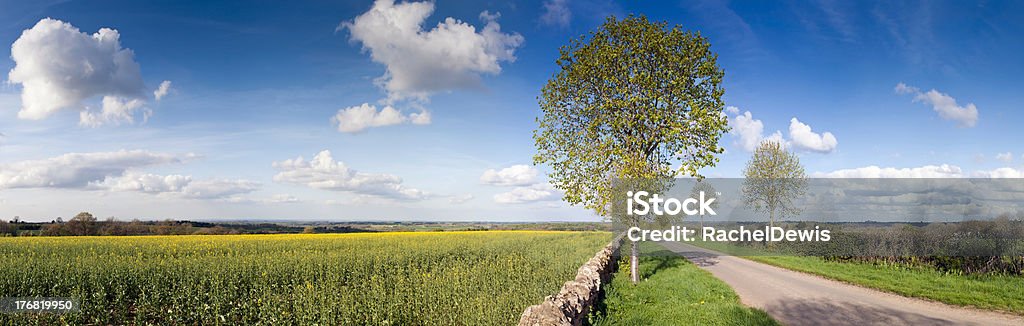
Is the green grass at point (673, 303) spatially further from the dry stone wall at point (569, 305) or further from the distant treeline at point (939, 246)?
the distant treeline at point (939, 246)

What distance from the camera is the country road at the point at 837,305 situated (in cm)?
1185

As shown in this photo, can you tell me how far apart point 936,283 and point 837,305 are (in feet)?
18.3

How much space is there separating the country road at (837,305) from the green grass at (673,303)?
0.79m

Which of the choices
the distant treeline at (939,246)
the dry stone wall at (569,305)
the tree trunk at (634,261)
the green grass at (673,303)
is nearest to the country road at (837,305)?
the green grass at (673,303)

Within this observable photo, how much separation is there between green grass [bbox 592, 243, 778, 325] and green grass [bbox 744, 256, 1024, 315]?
5.16 meters

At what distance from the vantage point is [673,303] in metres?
13.3

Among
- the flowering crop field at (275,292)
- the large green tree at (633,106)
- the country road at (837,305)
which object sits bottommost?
the country road at (837,305)

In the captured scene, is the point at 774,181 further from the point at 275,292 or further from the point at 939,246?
the point at 275,292

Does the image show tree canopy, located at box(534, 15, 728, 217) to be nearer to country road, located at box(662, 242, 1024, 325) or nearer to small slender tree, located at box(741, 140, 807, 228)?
country road, located at box(662, 242, 1024, 325)

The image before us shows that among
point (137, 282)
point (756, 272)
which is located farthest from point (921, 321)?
point (137, 282)

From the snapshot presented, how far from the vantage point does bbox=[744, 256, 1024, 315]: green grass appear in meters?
13.7

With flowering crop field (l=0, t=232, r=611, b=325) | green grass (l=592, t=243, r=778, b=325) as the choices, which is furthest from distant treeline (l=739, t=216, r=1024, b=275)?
flowering crop field (l=0, t=232, r=611, b=325)

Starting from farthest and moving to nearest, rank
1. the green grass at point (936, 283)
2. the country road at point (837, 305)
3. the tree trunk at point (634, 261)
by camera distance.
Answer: the tree trunk at point (634, 261), the green grass at point (936, 283), the country road at point (837, 305)

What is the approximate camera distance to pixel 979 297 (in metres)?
14.0
